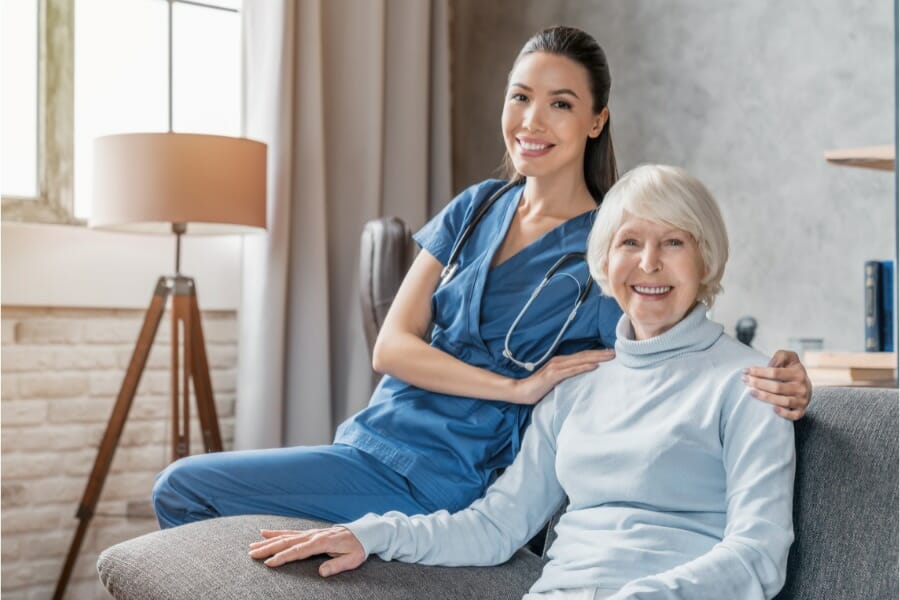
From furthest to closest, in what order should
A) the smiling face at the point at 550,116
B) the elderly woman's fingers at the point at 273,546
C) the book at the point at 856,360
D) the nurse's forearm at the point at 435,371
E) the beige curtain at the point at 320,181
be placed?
1. the beige curtain at the point at 320,181
2. the book at the point at 856,360
3. the smiling face at the point at 550,116
4. the nurse's forearm at the point at 435,371
5. the elderly woman's fingers at the point at 273,546

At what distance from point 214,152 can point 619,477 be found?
1953mm

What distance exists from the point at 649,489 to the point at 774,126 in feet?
6.41

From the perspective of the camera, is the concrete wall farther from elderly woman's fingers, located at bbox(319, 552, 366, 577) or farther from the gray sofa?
elderly woman's fingers, located at bbox(319, 552, 366, 577)

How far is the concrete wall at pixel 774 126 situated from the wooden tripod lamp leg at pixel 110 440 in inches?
63.8

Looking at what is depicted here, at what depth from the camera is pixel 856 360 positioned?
7.82 ft

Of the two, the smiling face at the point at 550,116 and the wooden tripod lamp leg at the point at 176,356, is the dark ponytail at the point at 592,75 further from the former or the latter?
the wooden tripod lamp leg at the point at 176,356

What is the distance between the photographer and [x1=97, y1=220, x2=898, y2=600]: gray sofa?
124cm

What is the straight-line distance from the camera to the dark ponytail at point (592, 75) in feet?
6.30

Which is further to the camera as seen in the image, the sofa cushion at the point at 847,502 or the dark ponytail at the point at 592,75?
the dark ponytail at the point at 592,75

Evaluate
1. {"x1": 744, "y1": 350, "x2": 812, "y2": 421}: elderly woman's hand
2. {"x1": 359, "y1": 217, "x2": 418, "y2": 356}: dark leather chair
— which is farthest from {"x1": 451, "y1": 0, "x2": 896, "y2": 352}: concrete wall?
{"x1": 744, "y1": 350, "x2": 812, "y2": 421}: elderly woman's hand

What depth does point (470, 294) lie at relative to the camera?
1.90m

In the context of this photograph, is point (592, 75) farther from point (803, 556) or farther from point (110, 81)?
point (110, 81)

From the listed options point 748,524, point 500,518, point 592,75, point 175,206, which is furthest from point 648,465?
point 175,206

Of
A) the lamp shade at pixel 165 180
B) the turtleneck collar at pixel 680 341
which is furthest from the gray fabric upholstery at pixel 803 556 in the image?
the lamp shade at pixel 165 180
